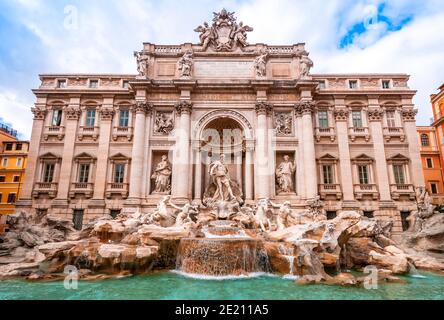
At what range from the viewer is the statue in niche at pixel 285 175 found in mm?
18312

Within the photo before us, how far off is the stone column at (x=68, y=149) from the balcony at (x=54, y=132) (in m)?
0.43

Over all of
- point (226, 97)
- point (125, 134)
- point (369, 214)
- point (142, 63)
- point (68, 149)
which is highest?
point (142, 63)

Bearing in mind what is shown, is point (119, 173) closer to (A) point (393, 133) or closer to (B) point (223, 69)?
(B) point (223, 69)

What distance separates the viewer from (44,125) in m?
20.0

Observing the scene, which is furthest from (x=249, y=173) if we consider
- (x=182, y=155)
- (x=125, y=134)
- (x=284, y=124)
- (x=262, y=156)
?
(x=125, y=134)

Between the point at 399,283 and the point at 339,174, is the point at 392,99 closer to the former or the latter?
the point at 339,174

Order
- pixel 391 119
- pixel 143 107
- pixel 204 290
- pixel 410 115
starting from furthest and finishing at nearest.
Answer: pixel 391 119, pixel 410 115, pixel 143 107, pixel 204 290

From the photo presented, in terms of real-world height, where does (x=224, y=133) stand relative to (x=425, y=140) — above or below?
below

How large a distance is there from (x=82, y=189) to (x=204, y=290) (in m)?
14.3

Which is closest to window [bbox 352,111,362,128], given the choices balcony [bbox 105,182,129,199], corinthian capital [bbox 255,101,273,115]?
corinthian capital [bbox 255,101,273,115]

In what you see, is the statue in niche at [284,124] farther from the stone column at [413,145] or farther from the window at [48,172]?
the window at [48,172]

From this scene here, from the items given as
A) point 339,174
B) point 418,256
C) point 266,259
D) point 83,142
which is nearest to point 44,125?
point 83,142

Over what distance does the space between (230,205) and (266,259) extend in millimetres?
5870

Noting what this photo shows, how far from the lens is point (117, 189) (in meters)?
18.5
